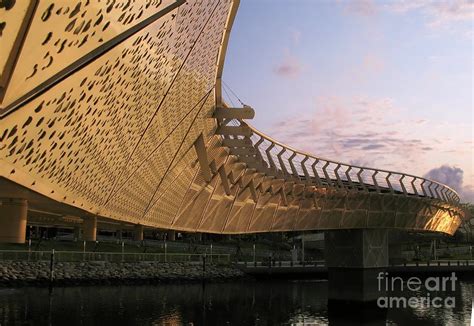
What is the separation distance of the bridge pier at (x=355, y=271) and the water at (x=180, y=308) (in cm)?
121

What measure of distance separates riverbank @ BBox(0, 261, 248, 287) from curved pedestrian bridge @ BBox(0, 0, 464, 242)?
35.7 feet

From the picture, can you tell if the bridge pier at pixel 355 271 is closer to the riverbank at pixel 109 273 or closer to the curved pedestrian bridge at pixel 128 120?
the curved pedestrian bridge at pixel 128 120

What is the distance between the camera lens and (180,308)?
39875mm

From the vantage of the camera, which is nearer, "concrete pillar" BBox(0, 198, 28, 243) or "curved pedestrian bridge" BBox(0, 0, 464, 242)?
"curved pedestrian bridge" BBox(0, 0, 464, 242)

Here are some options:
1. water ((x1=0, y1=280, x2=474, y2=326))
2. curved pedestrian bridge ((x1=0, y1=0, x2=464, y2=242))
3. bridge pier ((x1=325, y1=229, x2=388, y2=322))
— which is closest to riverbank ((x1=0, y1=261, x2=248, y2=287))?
water ((x1=0, y1=280, x2=474, y2=326))

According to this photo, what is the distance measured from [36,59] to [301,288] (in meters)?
56.0

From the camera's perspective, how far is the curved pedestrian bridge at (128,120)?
10.1m

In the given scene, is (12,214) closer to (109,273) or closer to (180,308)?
(180,308)

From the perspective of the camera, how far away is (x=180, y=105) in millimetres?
21047

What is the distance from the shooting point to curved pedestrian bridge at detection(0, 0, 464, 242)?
33.1 ft

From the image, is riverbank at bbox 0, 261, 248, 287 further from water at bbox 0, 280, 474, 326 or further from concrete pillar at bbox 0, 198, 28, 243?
concrete pillar at bbox 0, 198, 28, 243

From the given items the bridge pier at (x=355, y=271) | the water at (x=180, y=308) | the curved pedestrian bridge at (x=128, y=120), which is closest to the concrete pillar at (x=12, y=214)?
the curved pedestrian bridge at (x=128, y=120)

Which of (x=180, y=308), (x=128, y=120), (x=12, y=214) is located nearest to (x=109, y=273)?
(x=180, y=308)

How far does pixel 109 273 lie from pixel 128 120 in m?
39.2
